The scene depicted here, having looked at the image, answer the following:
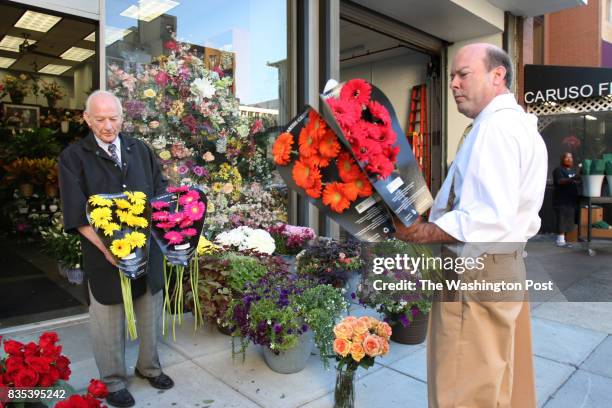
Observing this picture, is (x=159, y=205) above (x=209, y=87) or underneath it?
underneath

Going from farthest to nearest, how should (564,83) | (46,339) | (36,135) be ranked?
(564,83), (36,135), (46,339)

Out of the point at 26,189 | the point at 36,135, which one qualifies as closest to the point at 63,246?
the point at 26,189

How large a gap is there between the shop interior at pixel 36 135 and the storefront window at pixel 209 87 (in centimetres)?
50

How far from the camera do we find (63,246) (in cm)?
451

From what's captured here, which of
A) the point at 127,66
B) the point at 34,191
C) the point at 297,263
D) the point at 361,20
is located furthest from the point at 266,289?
the point at 361,20

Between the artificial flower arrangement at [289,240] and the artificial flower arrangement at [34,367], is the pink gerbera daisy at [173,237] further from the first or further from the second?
the artificial flower arrangement at [289,240]

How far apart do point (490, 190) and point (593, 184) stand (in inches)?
313

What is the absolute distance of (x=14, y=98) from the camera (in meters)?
5.45

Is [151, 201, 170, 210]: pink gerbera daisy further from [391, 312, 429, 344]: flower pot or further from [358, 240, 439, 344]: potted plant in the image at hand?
[391, 312, 429, 344]: flower pot

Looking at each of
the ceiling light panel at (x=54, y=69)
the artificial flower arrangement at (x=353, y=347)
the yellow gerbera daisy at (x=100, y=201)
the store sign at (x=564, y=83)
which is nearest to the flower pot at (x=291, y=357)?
the artificial flower arrangement at (x=353, y=347)

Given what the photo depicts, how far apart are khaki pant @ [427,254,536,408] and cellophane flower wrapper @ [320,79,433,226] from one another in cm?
37

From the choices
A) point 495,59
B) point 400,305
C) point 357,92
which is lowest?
point 400,305

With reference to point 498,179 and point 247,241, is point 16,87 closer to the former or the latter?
point 247,241

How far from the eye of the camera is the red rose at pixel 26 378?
1698mm
